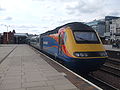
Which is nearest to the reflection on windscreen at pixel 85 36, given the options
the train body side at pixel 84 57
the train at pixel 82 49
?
the train at pixel 82 49

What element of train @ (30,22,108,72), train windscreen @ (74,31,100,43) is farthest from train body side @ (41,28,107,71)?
train windscreen @ (74,31,100,43)

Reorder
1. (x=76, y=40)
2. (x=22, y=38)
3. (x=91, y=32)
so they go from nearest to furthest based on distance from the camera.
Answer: (x=76, y=40)
(x=91, y=32)
(x=22, y=38)

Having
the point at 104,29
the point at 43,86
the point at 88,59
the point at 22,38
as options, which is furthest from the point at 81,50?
the point at 104,29

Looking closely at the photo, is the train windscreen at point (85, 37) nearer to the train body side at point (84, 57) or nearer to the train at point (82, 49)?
the train at point (82, 49)

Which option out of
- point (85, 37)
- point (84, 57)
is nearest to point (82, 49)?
point (84, 57)

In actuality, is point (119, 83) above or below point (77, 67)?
below

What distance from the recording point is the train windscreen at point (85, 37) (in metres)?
9.72

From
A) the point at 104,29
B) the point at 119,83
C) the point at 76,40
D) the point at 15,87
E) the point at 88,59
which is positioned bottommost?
the point at 119,83

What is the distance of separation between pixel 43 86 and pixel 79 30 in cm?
487

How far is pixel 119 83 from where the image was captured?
9.05 metres

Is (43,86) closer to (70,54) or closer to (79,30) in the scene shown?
(70,54)

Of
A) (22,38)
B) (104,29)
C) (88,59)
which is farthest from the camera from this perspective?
(104,29)

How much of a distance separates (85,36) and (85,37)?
0.31ft

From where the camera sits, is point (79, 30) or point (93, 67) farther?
point (79, 30)
